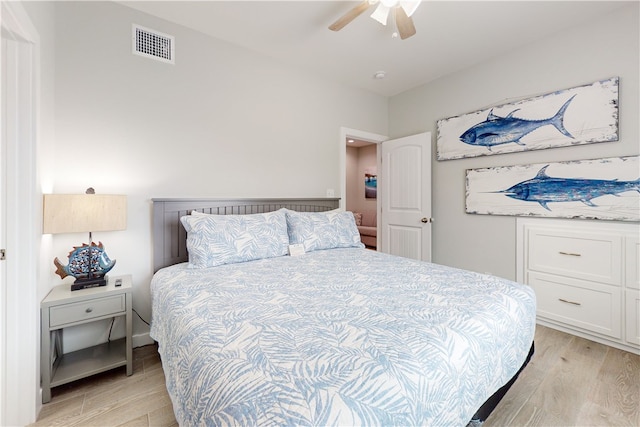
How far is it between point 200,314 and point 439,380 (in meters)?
0.94

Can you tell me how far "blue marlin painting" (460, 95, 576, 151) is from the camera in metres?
2.52

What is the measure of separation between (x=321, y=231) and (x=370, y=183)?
5.01m

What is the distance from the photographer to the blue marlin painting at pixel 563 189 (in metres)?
2.24

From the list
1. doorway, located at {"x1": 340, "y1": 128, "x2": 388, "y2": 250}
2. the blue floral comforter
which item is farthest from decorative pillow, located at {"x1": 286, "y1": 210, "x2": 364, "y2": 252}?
doorway, located at {"x1": 340, "y1": 128, "x2": 388, "y2": 250}

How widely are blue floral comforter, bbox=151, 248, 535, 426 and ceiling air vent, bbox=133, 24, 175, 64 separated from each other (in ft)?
5.99

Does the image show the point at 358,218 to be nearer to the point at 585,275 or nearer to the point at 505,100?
the point at 505,100

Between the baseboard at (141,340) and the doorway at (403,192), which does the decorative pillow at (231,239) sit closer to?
the baseboard at (141,340)

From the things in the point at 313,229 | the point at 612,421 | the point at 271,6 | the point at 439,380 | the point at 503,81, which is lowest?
the point at 612,421

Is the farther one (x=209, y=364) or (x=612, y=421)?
(x=612, y=421)

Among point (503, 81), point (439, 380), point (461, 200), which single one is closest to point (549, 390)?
point (439, 380)

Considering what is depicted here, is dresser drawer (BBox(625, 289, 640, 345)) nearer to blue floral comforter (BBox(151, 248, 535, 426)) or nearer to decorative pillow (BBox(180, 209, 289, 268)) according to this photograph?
blue floral comforter (BBox(151, 248, 535, 426))

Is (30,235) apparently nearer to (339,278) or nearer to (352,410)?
(339,278)

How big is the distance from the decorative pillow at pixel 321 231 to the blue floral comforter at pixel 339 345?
0.76m

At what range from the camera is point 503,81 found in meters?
2.91
